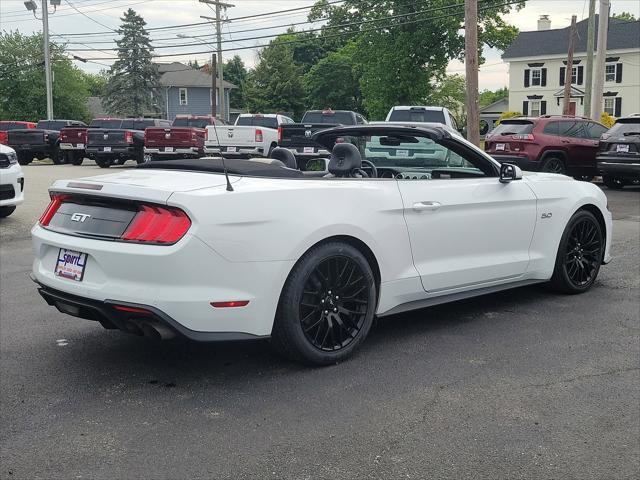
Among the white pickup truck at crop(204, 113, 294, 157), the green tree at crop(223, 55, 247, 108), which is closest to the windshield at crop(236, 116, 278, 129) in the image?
the white pickup truck at crop(204, 113, 294, 157)

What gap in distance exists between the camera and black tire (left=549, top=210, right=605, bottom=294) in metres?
6.16

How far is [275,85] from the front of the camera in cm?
7719

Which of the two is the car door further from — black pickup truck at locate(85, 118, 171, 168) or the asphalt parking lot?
black pickup truck at locate(85, 118, 171, 168)

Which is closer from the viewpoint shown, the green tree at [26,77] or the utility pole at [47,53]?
the utility pole at [47,53]

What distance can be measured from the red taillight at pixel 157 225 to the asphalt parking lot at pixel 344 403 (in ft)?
2.87

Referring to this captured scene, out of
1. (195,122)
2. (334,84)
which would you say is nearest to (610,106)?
(334,84)

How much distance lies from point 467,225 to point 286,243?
1.66m

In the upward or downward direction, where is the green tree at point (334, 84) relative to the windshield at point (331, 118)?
upward

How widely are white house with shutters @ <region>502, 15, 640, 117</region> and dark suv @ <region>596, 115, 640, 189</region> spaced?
41.9m

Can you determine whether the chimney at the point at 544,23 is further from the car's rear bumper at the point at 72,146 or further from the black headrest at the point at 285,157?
the black headrest at the point at 285,157

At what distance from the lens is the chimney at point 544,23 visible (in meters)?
67.4

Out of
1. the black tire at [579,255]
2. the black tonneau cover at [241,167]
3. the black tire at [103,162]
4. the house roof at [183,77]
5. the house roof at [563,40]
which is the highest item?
the house roof at [563,40]

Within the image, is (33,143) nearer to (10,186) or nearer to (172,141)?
(172,141)

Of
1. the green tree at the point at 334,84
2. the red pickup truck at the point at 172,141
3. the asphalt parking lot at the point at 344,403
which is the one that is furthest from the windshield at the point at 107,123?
the green tree at the point at 334,84
